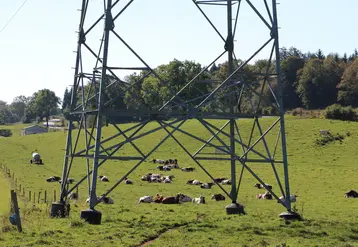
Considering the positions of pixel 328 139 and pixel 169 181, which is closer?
pixel 169 181

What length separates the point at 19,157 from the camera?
8394 cm

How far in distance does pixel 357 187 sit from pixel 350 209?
53.5 ft

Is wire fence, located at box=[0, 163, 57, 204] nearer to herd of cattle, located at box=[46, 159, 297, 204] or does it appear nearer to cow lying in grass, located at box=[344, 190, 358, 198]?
herd of cattle, located at box=[46, 159, 297, 204]

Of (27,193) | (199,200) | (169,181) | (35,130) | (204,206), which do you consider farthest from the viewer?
(35,130)

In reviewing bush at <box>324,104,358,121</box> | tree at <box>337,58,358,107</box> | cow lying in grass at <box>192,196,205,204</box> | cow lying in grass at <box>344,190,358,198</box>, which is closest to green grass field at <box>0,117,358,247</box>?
cow lying in grass at <box>344,190,358,198</box>

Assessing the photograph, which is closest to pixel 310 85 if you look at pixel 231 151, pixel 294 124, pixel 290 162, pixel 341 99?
pixel 341 99

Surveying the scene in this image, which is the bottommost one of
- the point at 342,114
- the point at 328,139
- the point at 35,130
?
the point at 35,130

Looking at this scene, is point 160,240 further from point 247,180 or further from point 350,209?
point 247,180

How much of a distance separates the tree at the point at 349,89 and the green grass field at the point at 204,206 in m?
44.4

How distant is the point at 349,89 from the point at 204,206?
112m

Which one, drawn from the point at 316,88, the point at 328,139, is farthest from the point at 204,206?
the point at 316,88

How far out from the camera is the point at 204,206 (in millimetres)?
38312

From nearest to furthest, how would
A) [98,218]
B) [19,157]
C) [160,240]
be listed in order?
1. [160,240]
2. [98,218]
3. [19,157]

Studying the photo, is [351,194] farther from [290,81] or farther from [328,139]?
[290,81]
